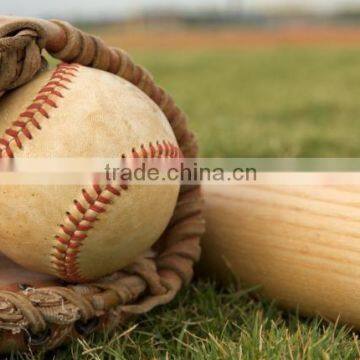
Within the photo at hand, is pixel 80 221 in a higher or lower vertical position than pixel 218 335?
higher

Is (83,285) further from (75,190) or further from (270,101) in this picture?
(270,101)

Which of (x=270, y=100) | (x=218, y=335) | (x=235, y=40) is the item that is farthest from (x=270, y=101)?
(x=235, y=40)

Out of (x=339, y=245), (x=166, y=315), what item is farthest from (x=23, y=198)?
(x=339, y=245)

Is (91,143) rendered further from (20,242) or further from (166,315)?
(166,315)

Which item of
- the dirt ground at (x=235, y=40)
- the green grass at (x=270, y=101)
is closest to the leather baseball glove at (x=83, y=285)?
the green grass at (x=270, y=101)

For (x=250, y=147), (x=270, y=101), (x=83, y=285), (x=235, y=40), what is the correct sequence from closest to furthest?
(x=83, y=285) → (x=250, y=147) → (x=270, y=101) → (x=235, y=40)

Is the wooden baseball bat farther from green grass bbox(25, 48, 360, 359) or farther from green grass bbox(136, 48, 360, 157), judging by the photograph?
green grass bbox(136, 48, 360, 157)
